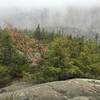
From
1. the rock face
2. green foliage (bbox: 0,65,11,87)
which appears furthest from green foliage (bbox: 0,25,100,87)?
the rock face

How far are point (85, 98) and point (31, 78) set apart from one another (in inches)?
492

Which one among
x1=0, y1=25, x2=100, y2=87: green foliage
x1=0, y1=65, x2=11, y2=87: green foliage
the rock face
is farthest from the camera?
x1=0, y1=65, x2=11, y2=87: green foliage

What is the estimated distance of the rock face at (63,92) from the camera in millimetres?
25562

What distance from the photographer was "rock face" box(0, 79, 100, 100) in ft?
83.9

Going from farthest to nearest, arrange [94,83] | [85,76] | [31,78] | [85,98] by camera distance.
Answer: [85,76], [31,78], [94,83], [85,98]

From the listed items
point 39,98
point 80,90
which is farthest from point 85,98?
point 39,98

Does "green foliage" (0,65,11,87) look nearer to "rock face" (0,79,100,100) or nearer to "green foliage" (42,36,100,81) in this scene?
"green foliage" (42,36,100,81)

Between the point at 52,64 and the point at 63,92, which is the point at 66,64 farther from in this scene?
the point at 63,92

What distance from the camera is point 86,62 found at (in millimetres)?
41250

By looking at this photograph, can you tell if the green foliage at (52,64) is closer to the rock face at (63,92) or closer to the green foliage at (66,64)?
the green foliage at (66,64)

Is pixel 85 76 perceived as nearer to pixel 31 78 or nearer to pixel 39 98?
pixel 31 78

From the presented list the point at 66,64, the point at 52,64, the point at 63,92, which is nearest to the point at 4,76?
the point at 52,64

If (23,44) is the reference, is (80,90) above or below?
below

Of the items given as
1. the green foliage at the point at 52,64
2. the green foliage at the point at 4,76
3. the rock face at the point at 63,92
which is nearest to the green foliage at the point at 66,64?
the green foliage at the point at 52,64
